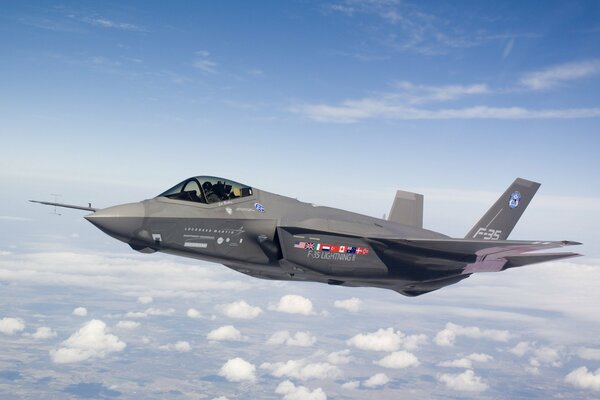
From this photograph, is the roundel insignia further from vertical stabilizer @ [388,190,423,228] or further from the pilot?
the pilot

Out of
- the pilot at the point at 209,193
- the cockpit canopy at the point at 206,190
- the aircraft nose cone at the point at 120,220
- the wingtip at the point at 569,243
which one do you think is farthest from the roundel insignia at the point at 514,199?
the aircraft nose cone at the point at 120,220

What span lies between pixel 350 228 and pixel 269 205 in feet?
9.04

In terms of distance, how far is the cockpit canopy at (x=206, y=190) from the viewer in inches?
550

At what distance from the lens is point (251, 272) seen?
51.3ft

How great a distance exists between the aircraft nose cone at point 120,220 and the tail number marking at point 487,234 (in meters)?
14.5

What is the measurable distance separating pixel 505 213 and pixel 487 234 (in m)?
1.36

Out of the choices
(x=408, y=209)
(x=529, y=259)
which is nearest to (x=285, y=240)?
(x=408, y=209)

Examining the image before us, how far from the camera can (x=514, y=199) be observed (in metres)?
21.2

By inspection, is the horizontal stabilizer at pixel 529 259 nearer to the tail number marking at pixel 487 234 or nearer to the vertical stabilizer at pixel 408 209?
the tail number marking at pixel 487 234

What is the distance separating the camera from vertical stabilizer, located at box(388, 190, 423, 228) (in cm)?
2117

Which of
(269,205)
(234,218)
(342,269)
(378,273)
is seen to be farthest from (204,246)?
(378,273)

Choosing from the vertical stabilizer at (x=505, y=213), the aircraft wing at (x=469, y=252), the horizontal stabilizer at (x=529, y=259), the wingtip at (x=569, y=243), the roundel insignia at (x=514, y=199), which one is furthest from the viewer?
the roundel insignia at (x=514, y=199)

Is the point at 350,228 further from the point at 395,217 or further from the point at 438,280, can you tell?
the point at 395,217

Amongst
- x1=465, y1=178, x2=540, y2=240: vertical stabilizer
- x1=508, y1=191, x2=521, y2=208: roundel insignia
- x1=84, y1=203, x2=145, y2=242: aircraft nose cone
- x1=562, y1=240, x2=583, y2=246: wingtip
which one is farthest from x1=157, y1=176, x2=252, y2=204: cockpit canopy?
x1=508, y1=191, x2=521, y2=208: roundel insignia
